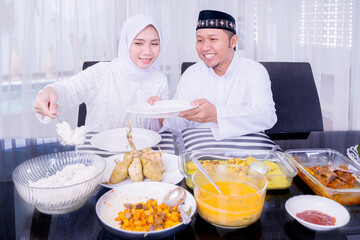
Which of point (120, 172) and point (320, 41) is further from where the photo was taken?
point (320, 41)

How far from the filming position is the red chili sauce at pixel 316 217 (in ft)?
2.89

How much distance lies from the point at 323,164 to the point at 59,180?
3.13ft

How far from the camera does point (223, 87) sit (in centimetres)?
225

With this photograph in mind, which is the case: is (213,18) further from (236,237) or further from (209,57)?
(236,237)

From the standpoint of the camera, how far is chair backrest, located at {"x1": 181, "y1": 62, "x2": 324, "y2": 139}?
7.77 feet

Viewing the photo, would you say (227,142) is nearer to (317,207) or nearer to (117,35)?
(317,207)

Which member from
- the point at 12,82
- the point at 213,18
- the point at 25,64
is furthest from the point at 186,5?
the point at 12,82

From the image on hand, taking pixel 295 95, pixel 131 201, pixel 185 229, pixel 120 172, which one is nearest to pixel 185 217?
pixel 185 229

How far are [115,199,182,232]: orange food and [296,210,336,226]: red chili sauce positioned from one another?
346 millimetres

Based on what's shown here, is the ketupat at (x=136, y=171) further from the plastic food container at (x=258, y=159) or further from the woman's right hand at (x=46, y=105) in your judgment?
the woman's right hand at (x=46, y=105)

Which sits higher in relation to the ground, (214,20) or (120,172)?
(214,20)

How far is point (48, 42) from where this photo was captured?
321 centimetres

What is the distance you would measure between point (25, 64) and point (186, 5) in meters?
1.68

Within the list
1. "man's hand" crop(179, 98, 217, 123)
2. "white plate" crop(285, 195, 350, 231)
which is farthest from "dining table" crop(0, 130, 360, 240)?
"man's hand" crop(179, 98, 217, 123)
